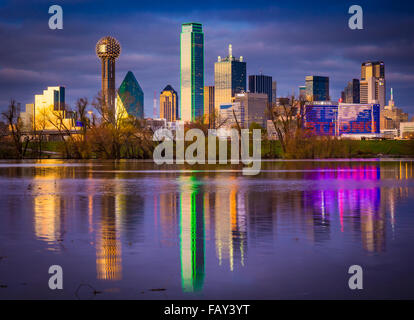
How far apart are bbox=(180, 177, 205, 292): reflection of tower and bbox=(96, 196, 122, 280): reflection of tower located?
3.69 ft

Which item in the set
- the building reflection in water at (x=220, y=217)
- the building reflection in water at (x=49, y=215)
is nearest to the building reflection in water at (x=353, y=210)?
the building reflection in water at (x=220, y=217)

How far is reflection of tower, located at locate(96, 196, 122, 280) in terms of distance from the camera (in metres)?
8.96

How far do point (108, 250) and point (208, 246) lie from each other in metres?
1.99

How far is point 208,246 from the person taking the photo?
11.3m

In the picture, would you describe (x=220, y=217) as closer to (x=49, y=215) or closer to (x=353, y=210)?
(x=353, y=210)

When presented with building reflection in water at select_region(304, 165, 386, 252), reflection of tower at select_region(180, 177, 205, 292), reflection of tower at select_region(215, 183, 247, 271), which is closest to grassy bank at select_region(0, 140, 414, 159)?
building reflection in water at select_region(304, 165, 386, 252)

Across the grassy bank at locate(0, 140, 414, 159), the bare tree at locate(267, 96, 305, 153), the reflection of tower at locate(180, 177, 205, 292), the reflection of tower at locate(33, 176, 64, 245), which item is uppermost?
the bare tree at locate(267, 96, 305, 153)

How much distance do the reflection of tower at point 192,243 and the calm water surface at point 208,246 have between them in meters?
0.02

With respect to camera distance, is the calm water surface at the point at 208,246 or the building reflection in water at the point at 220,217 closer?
the calm water surface at the point at 208,246

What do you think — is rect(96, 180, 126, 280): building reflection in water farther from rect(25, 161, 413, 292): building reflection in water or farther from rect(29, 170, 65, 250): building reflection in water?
rect(29, 170, 65, 250): building reflection in water

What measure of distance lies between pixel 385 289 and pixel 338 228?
5594mm

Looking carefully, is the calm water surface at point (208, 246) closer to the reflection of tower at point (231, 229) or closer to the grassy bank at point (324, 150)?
the reflection of tower at point (231, 229)

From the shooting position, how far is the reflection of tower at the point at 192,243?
8547mm
